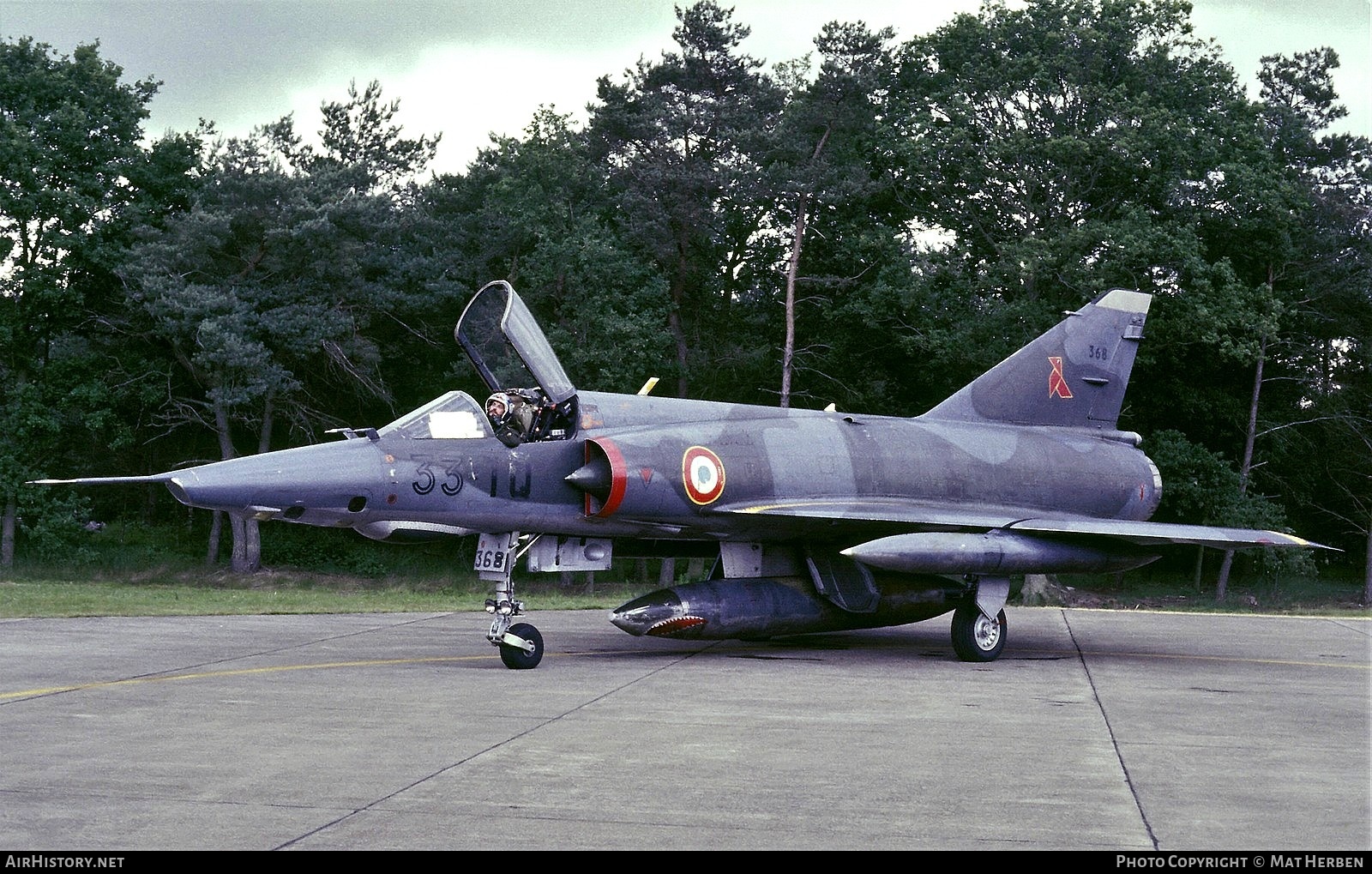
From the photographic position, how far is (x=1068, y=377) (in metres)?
16.8

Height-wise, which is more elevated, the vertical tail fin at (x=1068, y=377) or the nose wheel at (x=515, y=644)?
the vertical tail fin at (x=1068, y=377)

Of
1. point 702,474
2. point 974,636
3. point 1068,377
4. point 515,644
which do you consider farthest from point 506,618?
point 1068,377

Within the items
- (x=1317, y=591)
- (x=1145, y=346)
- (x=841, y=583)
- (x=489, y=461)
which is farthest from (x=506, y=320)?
(x=1317, y=591)

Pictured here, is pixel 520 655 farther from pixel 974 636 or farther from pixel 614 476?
pixel 974 636

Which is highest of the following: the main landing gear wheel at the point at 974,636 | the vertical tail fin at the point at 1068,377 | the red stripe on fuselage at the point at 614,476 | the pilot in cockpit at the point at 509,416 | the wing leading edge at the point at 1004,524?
the vertical tail fin at the point at 1068,377

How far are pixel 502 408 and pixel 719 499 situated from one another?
234 cm

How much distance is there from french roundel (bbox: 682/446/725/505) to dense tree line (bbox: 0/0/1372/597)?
22.5 metres

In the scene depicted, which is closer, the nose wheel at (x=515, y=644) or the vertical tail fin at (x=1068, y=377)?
the nose wheel at (x=515, y=644)

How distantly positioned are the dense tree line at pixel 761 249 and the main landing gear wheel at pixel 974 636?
21687 millimetres

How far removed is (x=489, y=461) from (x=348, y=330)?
2539 cm

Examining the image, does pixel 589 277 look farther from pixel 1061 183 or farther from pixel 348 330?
pixel 1061 183

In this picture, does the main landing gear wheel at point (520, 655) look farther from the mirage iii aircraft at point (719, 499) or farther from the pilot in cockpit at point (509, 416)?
the pilot in cockpit at point (509, 416)

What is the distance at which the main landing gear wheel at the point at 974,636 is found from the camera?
1349cm

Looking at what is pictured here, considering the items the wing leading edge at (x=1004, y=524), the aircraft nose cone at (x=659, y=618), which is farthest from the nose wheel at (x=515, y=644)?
the wing leading edge at (x=1004, y=524)
